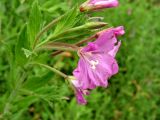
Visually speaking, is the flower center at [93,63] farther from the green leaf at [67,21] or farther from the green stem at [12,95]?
the green stem at [12,95]

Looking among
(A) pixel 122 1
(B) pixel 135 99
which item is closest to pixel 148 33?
(A) pixel 122 1

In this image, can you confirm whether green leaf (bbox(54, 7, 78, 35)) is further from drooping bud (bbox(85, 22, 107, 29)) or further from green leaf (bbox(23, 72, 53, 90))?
green leaf (bbox(23, 72, 53, 90))

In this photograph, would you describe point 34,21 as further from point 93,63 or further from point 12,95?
point 12,95

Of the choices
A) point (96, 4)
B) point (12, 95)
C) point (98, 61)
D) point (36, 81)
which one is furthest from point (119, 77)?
point (96, 4)

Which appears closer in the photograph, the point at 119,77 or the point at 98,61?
the point at 98,61

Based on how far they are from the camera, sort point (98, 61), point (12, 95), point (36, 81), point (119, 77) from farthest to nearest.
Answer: point (119, 77)
point (36, 81)
point (12, 95)
point (98, 61)
